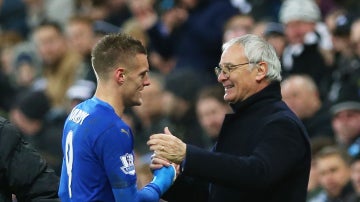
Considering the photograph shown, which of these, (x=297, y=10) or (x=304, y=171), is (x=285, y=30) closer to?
(x=297, y=10)

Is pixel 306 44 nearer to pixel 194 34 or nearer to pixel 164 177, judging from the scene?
pixel 194 34

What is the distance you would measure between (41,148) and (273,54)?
519 cm

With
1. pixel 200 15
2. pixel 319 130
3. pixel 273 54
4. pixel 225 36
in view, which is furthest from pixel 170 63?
pixel 273 54

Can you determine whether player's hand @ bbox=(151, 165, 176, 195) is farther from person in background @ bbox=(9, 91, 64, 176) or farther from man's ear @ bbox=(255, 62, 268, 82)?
person in background @ bbox=(9, 91, 64, 176)

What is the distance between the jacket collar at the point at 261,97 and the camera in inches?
238

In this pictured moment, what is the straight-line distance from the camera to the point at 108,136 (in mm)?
5496

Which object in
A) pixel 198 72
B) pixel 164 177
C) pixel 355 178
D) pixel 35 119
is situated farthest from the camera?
pixel 35 119

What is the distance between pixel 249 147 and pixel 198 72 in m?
5.60

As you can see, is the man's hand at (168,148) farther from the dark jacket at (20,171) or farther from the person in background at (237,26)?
the person in background at (237,26)

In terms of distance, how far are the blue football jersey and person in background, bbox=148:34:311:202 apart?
0.21m

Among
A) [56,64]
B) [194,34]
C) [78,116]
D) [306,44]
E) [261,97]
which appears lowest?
[56,64]

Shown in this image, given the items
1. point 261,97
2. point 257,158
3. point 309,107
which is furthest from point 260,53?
point 309,107

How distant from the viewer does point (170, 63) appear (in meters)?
12.6

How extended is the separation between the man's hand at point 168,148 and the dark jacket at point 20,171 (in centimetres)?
57
